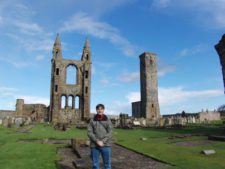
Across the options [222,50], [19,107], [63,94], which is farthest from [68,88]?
[222,50]

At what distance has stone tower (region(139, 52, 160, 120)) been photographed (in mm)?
45094

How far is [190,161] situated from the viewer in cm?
688

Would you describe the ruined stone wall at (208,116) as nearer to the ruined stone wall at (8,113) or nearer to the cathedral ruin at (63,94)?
the cathedral ruin at (63,94)

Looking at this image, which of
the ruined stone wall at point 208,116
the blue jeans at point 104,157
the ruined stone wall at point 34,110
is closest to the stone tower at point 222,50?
the blue jeans at point 104,157

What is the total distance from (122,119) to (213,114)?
74.7 feet

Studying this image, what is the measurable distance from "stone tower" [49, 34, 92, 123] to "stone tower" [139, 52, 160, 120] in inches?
403

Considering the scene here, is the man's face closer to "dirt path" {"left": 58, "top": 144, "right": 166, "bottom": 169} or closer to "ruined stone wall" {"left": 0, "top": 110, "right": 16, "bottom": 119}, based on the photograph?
"dirt path" {"left": 58, "top": 144, "right": 166, "bottom": 169}

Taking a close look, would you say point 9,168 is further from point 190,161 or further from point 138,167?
point 190,161

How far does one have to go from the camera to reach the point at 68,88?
157 ft

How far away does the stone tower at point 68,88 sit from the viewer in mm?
45844

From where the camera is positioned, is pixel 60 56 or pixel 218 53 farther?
pixel 60 56

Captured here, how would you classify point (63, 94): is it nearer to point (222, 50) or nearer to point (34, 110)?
point (34, 110)

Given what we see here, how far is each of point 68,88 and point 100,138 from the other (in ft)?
143

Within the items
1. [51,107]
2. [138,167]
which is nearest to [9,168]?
[138,167]
